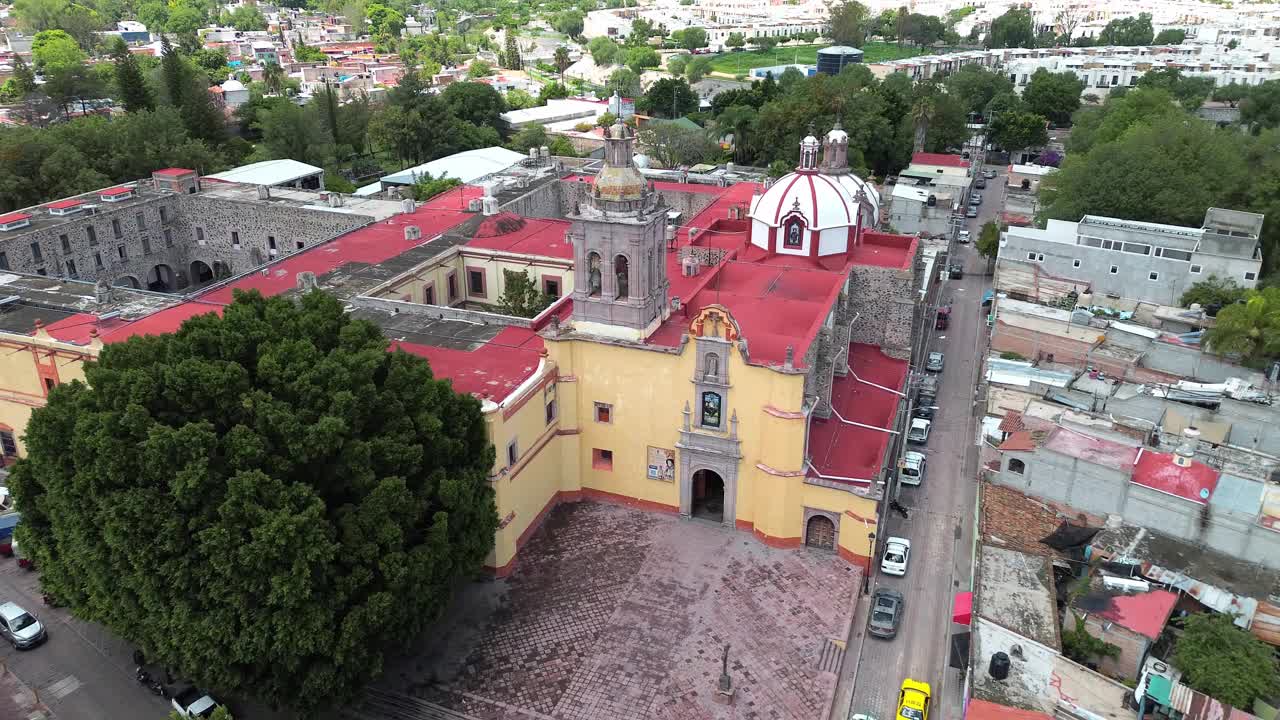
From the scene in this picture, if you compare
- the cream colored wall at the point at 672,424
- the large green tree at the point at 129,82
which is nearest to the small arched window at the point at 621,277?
the cream colored wall at the point at 672,424

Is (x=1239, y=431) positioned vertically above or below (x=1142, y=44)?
below

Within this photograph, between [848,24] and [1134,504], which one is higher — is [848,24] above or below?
above

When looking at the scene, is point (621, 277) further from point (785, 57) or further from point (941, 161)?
point (785, 57)

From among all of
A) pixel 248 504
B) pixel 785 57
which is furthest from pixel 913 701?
pixel 785 57

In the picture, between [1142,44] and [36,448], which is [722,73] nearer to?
[1142,44]

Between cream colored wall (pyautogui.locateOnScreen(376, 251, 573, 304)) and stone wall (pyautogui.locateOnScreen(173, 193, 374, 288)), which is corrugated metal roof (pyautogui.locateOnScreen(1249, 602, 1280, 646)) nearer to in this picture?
cream colored wall (pyautogui.locateOnScreen(376, 251, 573, 304))

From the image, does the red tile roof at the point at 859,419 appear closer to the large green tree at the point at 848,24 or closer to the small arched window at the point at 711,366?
the small arched window at the point at 711,366

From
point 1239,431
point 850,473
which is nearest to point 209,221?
point 850,473
